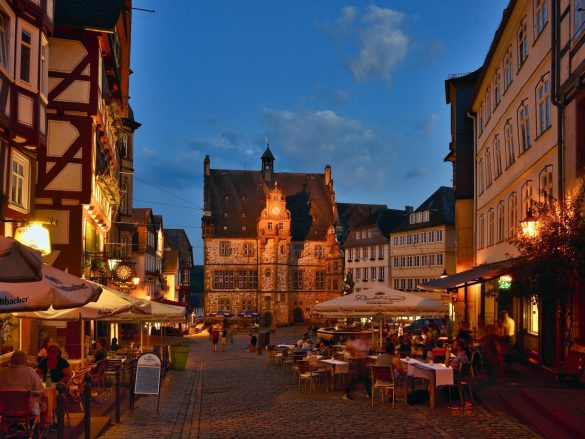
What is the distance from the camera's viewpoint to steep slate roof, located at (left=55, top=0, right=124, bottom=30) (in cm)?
2300

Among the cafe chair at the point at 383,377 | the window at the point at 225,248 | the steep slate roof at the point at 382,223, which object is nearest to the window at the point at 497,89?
the cafe chair at the point at 383,377

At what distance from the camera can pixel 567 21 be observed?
55.4 ft

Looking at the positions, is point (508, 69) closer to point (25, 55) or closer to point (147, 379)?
point (25, 55)

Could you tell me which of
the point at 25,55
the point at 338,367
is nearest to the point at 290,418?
the point at 338,367

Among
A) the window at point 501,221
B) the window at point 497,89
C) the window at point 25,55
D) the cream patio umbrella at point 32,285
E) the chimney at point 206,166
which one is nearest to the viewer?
the cream patio umbrella at point 32,285

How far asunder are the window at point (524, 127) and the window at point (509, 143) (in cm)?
134

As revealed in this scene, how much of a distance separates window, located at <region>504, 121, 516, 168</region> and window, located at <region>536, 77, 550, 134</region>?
3971 millimetres

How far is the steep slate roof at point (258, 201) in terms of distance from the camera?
85375 mm

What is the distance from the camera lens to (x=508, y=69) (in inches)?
970

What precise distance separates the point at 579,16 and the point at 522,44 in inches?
242

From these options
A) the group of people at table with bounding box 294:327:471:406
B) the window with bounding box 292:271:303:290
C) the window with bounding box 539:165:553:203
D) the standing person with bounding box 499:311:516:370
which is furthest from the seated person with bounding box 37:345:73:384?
the window with bounding box 292:271:303:290

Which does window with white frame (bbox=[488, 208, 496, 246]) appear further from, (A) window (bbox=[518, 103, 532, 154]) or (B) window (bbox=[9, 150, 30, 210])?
(B) window (bbox=[9, 150, 30, 210])

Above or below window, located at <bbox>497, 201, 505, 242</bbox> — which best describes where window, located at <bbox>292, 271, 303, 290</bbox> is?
below

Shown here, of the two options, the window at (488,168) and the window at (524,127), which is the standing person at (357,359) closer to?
the window at (524,127)
